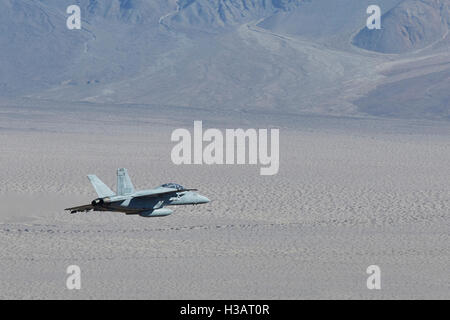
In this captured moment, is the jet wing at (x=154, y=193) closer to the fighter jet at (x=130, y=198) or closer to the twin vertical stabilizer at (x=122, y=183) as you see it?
the fighter jet at (x=130, y=198)

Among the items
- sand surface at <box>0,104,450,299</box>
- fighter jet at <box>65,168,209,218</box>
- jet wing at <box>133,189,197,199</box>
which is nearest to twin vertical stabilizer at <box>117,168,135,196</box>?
fighter jet at <box>65,168,209,218</box>

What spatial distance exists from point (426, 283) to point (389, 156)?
1797 inches

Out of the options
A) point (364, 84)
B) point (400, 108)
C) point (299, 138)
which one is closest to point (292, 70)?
point (364, 84)

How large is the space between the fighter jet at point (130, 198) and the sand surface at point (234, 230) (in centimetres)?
251

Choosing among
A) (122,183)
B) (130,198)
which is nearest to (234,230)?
(130,198)

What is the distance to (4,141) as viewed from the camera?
84.6 meters

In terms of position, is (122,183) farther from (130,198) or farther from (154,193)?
(154,193)

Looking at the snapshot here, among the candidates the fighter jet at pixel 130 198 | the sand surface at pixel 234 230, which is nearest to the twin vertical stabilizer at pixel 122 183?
the fighter jet at pixel 130 198

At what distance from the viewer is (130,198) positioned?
116ft

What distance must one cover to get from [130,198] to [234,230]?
11.1 metres

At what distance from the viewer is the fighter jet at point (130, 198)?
34.4 metres

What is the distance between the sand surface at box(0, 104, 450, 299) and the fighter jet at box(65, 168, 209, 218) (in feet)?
8.24

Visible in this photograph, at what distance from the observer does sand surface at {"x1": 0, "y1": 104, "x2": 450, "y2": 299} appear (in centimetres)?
3584
